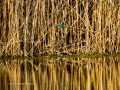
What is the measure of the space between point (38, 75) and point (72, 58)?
1.84m

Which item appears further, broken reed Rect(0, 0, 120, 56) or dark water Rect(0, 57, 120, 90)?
broken reed Rect(0, 0, 120, 56)

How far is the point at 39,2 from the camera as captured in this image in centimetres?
546

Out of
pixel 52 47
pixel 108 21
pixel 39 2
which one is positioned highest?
pixel 39 2

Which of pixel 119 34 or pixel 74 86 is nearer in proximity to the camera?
pixel 74 86

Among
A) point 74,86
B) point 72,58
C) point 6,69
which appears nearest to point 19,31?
point 72,58

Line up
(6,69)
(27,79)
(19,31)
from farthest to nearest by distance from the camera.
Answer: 1. (19,31)
2. (6,69)
3. (27,79)

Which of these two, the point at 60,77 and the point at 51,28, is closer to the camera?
the point at 60,77

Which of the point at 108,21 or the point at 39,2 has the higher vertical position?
the point at 39,2

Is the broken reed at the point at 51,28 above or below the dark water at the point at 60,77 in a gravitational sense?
above

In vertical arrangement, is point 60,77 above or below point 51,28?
below

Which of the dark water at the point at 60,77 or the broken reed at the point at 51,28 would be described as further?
the broken reed at the point at 51,28

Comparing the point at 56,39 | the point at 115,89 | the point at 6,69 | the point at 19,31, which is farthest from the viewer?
the point at 56,39

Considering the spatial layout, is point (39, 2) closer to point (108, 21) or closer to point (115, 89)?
point (108, 21)

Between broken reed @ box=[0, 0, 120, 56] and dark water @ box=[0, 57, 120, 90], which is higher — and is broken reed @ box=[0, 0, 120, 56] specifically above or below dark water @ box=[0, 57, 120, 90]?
above
